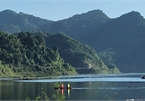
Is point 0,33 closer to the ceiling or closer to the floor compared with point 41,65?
closer to the ceiling

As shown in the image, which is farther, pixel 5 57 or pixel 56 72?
pixel 56 72

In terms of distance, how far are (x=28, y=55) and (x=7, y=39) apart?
49.1 feet

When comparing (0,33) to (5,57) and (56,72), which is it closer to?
(5,57)

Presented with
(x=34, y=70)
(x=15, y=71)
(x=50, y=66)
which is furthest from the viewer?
(x=50, y=66)

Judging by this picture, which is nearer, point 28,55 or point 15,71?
point 15,71

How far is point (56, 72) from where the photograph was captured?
197500 mm

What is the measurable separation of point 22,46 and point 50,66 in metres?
19.2

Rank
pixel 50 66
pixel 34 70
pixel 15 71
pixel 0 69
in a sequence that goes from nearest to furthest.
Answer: pixel 0 69 < pixel 15 71 < pixel 34 70 < pixel 50 66

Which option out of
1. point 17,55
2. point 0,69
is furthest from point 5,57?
point 0,69

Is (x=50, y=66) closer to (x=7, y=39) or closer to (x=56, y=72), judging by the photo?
(x=56, y=72)

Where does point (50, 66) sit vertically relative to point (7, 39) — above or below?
below

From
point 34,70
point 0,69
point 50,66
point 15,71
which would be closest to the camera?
point 0,69

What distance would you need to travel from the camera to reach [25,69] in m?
183

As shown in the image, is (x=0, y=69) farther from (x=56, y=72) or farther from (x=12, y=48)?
(x=56, y=72)
